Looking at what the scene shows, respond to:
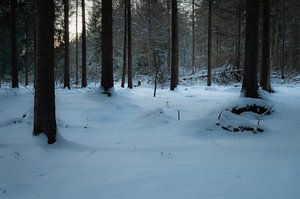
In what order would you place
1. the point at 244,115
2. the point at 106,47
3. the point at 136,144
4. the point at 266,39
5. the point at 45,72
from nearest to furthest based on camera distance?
1. the point at 45,72
2. the point at 136,144
3. the point at 244,115
4. the point at 106,47
5. the point at 266,39

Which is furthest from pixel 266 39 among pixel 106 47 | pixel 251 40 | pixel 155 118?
pixel 155 118

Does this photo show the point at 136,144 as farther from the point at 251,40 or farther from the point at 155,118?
the point at 251,40

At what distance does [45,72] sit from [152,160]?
3.22m

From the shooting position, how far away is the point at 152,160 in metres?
6.75

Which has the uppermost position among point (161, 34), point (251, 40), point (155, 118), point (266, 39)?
point (161, 34)

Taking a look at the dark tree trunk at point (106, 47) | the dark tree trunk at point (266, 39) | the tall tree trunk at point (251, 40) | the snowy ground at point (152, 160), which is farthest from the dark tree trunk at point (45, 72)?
the dark tree trunk at point (266, 39)

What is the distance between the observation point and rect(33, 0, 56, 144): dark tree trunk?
25.5 feet

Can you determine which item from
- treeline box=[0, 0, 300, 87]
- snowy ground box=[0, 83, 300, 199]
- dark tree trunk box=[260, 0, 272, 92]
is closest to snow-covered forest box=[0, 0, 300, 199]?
snowy ground box=[0, 83, 300, 199]

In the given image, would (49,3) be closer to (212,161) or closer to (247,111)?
(212,161)

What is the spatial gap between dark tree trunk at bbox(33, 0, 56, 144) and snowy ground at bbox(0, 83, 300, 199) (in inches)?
15.8

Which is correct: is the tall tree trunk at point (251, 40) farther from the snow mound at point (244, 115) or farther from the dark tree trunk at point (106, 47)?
the dark tree trunk at point (106, 47)

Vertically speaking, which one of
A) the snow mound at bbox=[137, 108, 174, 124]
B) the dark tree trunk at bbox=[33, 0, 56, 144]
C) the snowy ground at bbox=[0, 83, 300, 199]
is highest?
the dark tree trunk at bbox=[33, 0, 56, 144]

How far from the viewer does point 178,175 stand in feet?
18.9

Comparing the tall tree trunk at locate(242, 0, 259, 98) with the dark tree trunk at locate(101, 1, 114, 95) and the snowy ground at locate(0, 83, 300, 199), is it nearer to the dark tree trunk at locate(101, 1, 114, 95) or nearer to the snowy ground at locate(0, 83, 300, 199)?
the snowy ground at locate(0, 83, 300, 199)
